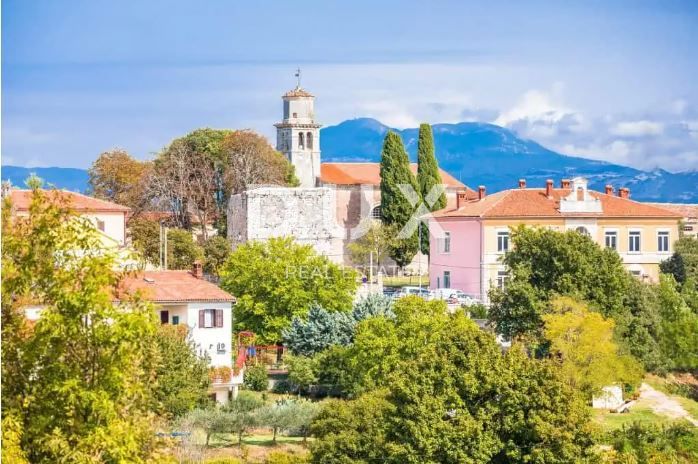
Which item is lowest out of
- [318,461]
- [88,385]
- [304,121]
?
[318,461]

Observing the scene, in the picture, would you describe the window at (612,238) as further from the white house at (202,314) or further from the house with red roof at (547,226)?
the white house at (202,314)

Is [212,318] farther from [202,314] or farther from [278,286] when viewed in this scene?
[278,286]

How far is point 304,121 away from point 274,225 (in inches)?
1118

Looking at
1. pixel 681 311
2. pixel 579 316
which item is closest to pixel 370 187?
pixel 681 311

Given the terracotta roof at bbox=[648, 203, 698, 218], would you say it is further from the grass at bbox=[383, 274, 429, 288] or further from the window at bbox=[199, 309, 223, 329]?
the window at bbox=[199, 309, 223, 329]

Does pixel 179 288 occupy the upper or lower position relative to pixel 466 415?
upper

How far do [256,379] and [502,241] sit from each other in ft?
64.3

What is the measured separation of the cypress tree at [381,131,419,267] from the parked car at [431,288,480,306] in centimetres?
1465

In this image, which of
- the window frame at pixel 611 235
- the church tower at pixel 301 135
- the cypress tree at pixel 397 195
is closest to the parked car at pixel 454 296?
the window frame at pixel 611 235

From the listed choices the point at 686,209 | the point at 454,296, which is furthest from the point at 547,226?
the point at 686,209

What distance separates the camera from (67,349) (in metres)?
15.2

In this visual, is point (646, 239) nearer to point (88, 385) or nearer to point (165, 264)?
point (165, 264)

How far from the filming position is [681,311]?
50.2 m

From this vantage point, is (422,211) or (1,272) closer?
(1,272)
